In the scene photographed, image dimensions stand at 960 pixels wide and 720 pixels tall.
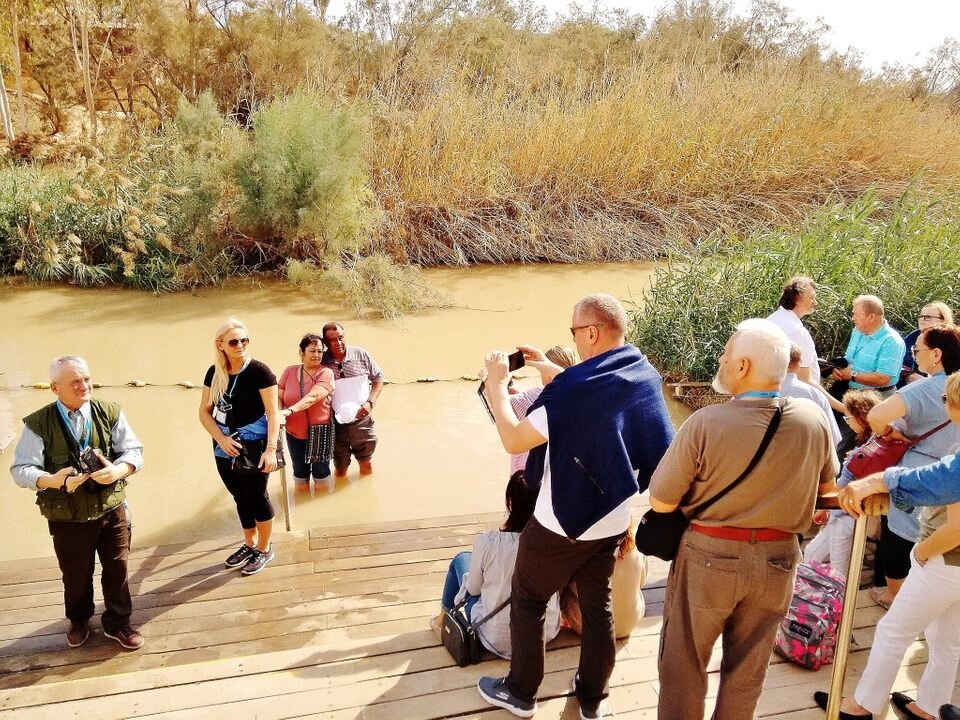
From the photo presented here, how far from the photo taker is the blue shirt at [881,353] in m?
4.39

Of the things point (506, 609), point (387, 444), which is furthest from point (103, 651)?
point (387, 444)

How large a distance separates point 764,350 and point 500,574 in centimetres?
125

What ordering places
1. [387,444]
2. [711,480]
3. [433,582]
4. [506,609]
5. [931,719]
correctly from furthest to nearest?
[387,444]
[433,582]
[506,609]
[931,719]
[711,480]

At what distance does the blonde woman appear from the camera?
3.63 metres

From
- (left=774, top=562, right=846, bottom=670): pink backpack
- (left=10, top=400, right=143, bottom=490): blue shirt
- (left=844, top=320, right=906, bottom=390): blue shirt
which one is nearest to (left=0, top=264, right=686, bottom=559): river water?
(left=10, top=400, right=143, bottom=490): blue shirt

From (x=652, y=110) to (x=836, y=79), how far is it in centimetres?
345

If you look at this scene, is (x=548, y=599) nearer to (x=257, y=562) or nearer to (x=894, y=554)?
(x=894, y=554)

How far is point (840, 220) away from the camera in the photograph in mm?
7383

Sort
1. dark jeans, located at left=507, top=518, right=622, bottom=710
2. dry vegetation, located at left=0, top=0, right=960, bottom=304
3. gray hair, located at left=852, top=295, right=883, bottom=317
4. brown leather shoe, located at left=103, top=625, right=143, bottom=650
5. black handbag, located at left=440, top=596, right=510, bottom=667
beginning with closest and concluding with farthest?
dark jeans, located at left=507, top=518, right=622, bottom=710 → black handbag, located at left=440, top=596, right=510, bottom=667 → brown leather shoe, located at left=103, top=625, right=143, bottom=650 → gray hair, located at left=852, top=295, right=883, bottom=317 → dry vegetation, located at left=0, top=0, right=960, bottom=304

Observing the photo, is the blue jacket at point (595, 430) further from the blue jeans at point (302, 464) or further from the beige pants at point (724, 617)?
the blue jeans at point (302, 464)

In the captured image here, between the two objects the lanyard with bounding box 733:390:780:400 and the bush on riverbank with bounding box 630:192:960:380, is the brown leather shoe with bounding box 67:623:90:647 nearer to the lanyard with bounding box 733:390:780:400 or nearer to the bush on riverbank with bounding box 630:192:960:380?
the lanyard with bounding box 733:390:780:400

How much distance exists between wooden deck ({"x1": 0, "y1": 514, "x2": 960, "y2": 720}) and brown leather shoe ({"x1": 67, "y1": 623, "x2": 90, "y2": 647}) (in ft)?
0.12

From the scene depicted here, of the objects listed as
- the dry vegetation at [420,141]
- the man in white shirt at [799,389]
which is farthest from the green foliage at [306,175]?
the man in white shirt at [799,389]

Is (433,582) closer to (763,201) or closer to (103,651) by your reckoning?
(103,651)
